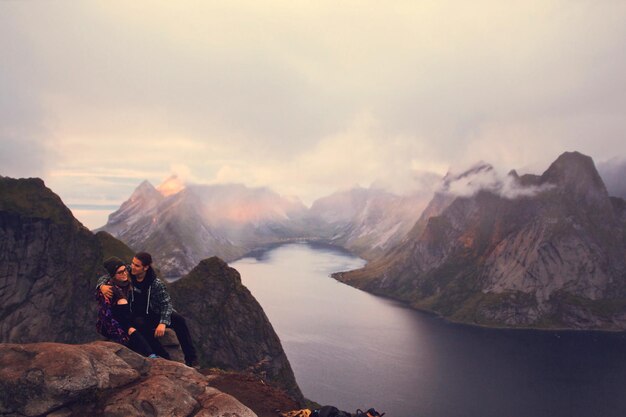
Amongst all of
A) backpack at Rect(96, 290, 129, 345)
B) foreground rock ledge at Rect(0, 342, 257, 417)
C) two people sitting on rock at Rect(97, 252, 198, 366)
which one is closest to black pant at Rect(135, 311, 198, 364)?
two people sitting on rock at Rect(97, 252, 198, 366)

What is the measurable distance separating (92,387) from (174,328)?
7.16m

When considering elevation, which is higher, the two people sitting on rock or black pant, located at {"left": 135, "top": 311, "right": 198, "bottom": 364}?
the two people sitting on rock

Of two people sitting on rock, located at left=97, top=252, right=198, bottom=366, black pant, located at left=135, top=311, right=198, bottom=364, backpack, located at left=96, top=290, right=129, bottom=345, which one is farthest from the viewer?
black pant, located at left=135, top=311, right=198, bottom=364

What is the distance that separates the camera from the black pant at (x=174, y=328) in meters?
23.9

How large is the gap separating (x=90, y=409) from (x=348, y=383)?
18710 cm

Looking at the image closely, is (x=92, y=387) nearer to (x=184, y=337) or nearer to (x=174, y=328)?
(x=174, y=328)

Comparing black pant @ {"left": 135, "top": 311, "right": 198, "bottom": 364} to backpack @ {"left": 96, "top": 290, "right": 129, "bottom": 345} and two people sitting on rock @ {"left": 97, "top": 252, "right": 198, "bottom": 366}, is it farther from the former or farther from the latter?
backpack @ {"left": 96, "top": 290, "right": 129, "bottom": 345}

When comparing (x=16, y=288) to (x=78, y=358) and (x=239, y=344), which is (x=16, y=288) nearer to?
(x=239, y=344)

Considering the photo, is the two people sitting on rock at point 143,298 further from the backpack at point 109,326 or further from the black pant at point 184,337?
the black pant at point 184,337

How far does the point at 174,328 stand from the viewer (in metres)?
25.8

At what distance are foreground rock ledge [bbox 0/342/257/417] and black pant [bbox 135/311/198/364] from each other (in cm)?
242

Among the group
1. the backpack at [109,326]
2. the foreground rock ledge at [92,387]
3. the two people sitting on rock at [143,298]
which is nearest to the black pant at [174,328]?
the two people sitting on rock at [143,298]

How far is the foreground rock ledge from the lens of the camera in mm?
17750

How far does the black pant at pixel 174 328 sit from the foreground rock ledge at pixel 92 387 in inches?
95.2
